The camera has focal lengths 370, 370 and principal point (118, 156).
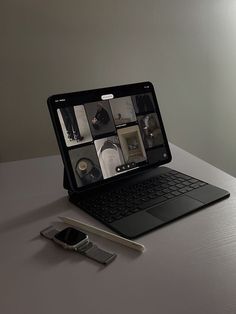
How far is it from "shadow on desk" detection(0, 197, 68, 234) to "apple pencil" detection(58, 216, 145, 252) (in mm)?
40

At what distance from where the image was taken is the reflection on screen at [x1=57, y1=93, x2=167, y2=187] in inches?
33.3

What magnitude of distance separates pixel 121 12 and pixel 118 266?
1.07m

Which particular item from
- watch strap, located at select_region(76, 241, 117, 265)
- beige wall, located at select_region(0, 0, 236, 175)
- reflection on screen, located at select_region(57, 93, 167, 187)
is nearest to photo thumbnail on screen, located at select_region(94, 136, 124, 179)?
reflection on screen, located at select_region(57, 93, 167, 187)

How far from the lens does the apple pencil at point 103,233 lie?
0.66 m

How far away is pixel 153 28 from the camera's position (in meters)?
1.47

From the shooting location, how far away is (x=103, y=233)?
70 centimetres

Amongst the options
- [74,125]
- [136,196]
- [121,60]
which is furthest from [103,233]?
[121,60]

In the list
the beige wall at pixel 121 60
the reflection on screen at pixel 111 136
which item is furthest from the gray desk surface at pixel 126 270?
the beige wall at pixel 121 60

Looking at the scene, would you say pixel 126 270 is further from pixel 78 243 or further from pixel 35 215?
pixel 35 215

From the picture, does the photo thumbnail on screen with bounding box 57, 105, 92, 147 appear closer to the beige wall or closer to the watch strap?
the watch strap

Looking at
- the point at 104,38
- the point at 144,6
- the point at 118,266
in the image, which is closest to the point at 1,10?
the point at 104,38

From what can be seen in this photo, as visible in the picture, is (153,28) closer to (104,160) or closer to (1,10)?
(1,10)

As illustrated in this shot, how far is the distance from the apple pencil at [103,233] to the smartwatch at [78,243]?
3 centimetres

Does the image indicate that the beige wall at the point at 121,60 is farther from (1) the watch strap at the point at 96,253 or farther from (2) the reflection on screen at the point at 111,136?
(1) the watch strap at the point at 96,253
